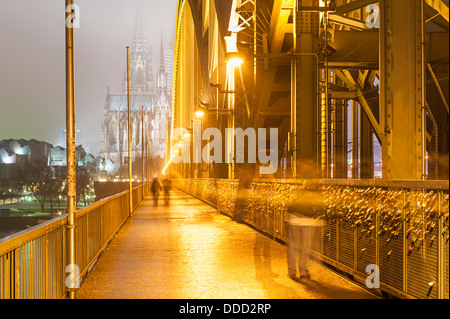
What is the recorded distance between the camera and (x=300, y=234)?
9648 mm

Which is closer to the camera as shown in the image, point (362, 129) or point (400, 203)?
point (400, 203)

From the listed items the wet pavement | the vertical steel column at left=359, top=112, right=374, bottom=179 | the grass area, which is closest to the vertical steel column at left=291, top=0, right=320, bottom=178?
the wet pavement

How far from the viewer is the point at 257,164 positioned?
101 ft

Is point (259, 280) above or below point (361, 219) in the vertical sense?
below

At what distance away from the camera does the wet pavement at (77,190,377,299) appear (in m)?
8.39

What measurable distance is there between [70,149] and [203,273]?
123 inches

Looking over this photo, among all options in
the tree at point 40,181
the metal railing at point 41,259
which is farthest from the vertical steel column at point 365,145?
the tree at point 40,181

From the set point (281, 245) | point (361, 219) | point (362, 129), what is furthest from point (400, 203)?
point (362, 129)

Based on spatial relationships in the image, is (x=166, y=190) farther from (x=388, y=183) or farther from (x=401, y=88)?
(x=388, y=183)

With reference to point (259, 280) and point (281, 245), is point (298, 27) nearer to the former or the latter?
point (281, 245)

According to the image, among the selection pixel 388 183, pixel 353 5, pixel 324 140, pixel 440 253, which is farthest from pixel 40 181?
pixel 440 253

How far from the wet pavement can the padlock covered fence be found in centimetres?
43
